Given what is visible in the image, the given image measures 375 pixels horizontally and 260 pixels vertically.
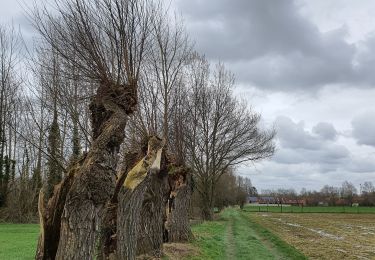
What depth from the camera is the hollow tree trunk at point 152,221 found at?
44.7 ft

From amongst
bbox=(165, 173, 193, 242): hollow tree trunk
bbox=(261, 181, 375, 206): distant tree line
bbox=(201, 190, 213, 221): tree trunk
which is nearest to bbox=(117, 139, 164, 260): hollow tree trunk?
bbox=(165, 173, 193, 242): hollow tree trunk

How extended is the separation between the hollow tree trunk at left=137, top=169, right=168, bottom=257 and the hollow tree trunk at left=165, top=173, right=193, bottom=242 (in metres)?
4.24

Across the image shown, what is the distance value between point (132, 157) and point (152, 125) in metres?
4.38

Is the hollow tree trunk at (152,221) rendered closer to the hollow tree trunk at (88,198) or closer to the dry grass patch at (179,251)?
the dry grass patch at (179,251)

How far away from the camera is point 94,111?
9094 millimetres

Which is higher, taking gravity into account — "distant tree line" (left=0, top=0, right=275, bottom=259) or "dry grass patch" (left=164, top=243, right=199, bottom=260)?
"distant tree line" (left=0, top=0, right=275, bottom=259)

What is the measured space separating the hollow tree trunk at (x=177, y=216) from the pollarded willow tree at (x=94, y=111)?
8269 millimetres

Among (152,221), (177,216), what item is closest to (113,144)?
(152,221)

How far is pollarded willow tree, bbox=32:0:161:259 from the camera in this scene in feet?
22.5

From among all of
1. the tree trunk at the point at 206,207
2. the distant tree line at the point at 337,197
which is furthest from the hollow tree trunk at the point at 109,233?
the distant tree line at the point at 337,197

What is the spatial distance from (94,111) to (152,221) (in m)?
6.11

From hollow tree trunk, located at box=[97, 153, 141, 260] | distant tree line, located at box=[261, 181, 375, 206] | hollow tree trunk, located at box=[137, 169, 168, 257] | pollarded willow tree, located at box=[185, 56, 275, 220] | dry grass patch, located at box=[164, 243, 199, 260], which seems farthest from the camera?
distant tree line, located at box=[261, 181, 375, 206]

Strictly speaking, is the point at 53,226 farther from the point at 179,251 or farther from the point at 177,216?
the point at 177,216

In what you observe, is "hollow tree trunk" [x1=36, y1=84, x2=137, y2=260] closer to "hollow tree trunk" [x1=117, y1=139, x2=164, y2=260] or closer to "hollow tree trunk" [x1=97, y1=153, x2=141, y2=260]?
"hollow tree trunk" [x1=117, y1=139, x2=164, y2=260]
